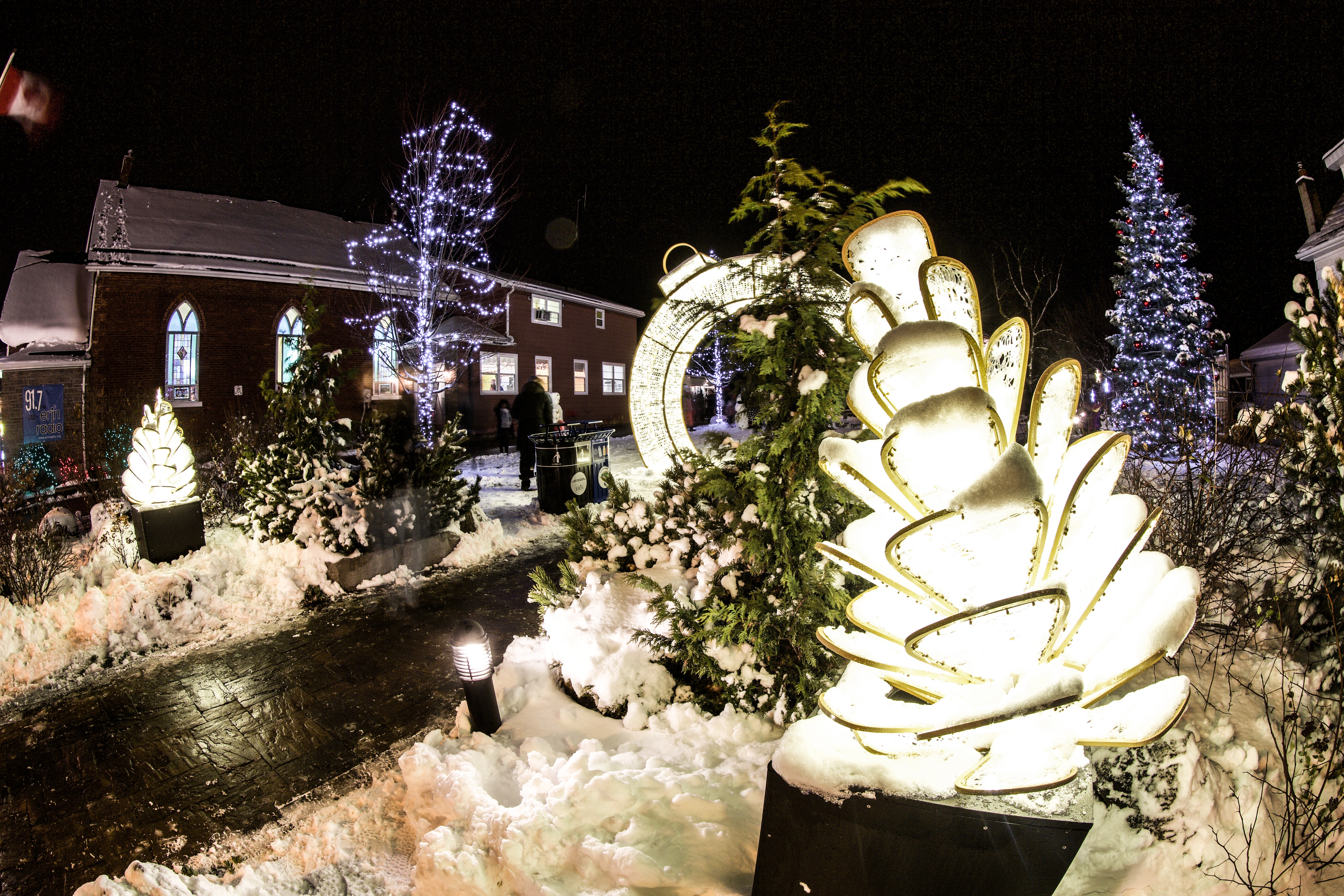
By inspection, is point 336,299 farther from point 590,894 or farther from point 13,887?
point 590,894

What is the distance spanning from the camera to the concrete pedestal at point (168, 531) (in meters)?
6.85

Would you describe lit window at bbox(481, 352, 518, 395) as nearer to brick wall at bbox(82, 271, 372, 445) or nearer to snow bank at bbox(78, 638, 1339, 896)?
brick wall at bbox(82, 271, 372, 445)

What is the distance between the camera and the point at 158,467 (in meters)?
7.07

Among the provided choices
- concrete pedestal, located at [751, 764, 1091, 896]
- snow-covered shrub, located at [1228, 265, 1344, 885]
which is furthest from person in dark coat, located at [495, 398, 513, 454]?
concrete pedestal, located at [751, 764, 1091, 896]

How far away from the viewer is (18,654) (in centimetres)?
509

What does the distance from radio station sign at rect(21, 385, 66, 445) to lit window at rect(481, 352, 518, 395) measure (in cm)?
1098

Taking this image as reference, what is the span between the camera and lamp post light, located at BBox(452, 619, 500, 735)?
3680mm

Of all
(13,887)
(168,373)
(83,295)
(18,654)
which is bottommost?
(13,887)

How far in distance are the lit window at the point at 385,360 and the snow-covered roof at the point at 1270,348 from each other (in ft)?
99.4

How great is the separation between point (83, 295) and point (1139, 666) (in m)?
22.6

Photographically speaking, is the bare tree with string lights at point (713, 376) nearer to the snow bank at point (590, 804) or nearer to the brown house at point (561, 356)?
the brown house at point (561, 356)

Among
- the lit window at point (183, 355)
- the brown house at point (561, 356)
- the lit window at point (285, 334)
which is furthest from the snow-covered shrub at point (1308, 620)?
the lit window at point (183, 355)

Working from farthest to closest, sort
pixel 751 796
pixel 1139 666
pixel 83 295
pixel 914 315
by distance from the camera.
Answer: pixel 83 295 < pixel 751 796 < pixel 914 315 < pixel 1139 666

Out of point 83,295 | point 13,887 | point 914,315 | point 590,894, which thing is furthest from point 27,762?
point 83,295
